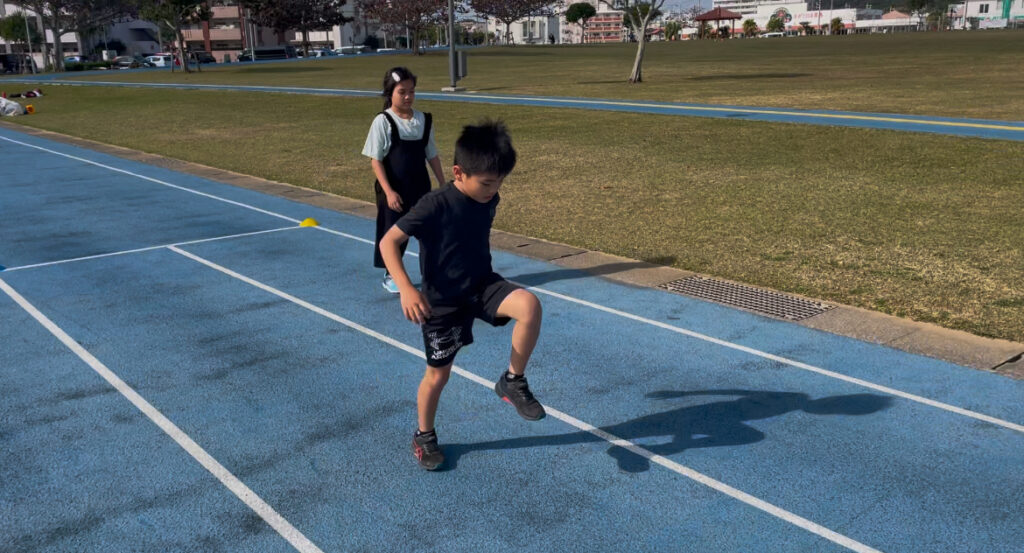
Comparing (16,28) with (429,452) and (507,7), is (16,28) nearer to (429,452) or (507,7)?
(507,7)

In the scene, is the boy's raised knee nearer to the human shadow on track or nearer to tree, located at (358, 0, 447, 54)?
the human shadow on track

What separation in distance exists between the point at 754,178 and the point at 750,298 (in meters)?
5.95

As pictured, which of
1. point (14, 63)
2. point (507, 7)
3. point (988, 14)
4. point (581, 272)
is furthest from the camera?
point (988, 14)

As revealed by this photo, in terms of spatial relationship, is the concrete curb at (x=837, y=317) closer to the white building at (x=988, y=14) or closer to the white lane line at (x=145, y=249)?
the white lane line at (x=145, y=249)

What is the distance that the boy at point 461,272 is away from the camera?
3.86 metres

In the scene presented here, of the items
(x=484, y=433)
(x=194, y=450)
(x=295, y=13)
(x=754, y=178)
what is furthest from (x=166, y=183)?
(x=295, y=13)

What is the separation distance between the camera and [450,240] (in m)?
4.09

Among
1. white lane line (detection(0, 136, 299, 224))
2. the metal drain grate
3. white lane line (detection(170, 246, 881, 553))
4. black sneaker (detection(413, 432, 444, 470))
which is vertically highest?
white lane line (detection(0, 136, 299, 224))

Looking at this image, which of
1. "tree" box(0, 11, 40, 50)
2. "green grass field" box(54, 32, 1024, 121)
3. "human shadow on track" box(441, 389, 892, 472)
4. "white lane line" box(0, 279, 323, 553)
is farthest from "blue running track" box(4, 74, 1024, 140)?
"tree" box(0, 11, 40, 50)

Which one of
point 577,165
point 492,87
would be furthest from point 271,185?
point 492,87

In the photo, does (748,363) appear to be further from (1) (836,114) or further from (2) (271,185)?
(1) (836,114)

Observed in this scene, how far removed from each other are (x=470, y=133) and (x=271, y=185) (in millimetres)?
10814

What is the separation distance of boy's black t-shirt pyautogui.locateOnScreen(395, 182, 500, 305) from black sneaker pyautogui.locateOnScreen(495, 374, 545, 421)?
625 mm

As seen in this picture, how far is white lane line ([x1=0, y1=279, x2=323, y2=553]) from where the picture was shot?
3967 mm
